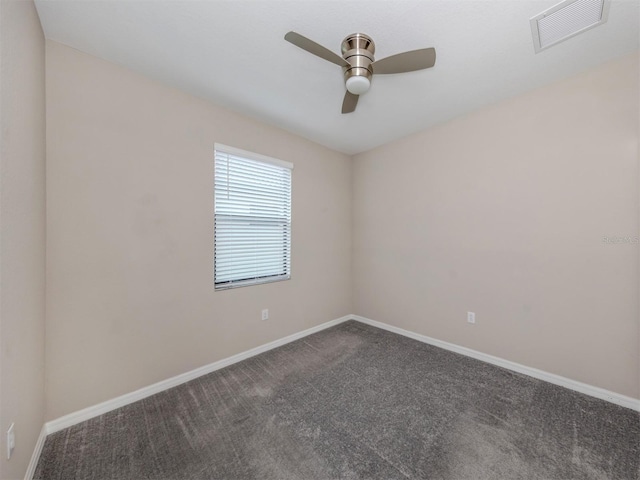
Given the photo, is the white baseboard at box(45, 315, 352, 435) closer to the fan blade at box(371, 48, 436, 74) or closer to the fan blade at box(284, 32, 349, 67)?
the fan blade at box(284, 32, 349, 67)

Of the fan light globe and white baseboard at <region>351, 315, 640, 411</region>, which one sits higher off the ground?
the fan light globe

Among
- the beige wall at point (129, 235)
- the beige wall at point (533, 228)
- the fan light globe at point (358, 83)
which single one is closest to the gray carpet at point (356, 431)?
the beige wall at point (129, 235)

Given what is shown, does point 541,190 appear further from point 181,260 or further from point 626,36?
point 181,260

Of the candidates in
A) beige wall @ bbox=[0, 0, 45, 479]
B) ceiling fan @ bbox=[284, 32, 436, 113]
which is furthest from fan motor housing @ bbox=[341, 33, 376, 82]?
beige wall @ bbox=[0, 0, 45, 479]

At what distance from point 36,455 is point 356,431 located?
189cm

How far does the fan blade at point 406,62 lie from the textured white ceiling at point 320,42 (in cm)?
21

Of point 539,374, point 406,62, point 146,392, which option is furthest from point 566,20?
point 146,392

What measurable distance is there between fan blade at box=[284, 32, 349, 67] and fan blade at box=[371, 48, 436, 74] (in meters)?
0.23

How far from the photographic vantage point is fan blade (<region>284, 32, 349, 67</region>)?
4.42ft

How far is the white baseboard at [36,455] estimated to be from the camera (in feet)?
4.35

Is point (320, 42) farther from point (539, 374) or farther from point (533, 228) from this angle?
point (539, 374)

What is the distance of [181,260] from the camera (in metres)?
2.25

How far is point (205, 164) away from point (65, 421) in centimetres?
216

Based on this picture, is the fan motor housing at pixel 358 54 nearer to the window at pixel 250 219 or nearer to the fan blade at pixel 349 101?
the fan blade at pixel 349 101
